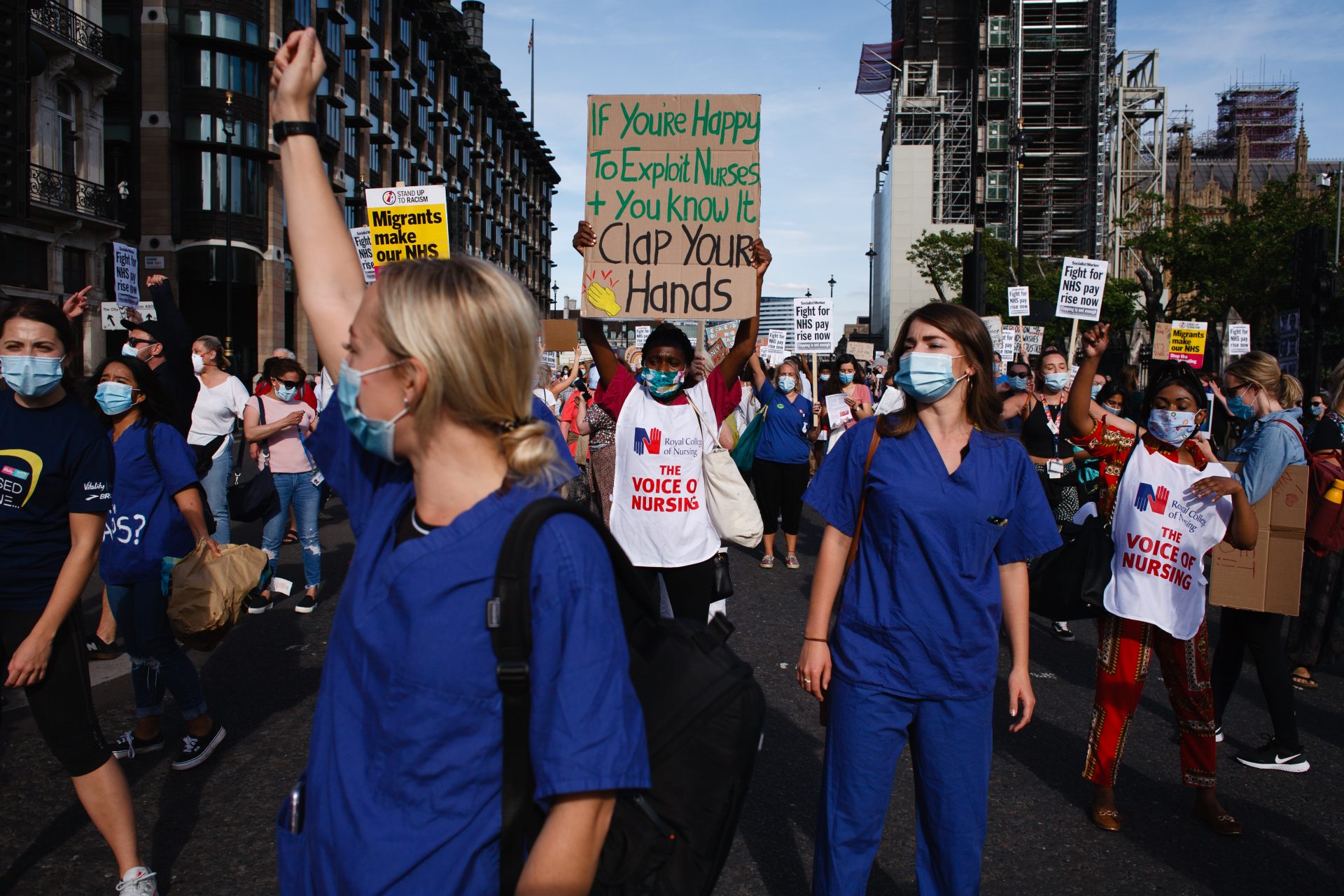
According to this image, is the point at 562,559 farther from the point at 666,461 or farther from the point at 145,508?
the point at 145,508

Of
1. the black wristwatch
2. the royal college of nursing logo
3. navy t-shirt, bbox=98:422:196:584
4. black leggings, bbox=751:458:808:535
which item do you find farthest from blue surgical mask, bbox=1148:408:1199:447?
black leggings, bbox=751:458:808:535

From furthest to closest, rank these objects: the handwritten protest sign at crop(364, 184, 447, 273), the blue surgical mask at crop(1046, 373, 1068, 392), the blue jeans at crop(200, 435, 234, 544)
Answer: the blue jeans at crop(200, 435, 234, 544)
the handwritten protest sign at crop(364, 184, 447, 273)
the blue surgical mask at crop(1046, 373, 1068, 392)

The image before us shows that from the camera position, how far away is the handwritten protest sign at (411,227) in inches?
343

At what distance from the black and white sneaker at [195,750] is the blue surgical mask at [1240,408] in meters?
5.57

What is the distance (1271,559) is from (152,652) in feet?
17.2

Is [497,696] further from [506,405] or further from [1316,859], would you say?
[1316,859]

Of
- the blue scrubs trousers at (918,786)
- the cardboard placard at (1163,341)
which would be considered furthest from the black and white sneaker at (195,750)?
the cardboard placard at (1163,341)

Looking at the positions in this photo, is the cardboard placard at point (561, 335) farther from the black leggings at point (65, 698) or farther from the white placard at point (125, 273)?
the black leggings at point (65, 698)

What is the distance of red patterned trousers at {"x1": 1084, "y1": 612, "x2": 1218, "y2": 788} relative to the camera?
4.42m

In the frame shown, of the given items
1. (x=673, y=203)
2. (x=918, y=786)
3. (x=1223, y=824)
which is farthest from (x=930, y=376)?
(x=673, y=203)

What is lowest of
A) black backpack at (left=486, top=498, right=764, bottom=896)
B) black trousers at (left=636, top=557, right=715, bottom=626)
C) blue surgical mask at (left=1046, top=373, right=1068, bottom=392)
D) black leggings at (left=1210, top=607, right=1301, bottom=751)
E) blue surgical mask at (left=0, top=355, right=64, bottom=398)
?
black leggings at (left=1210, top=607, right=1301, bottom=751)

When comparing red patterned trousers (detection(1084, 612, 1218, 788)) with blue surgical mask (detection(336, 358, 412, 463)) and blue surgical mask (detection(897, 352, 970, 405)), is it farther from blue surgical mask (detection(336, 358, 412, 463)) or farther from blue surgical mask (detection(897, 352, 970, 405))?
blue surgical mask (detection(336, 358, 412, 463))

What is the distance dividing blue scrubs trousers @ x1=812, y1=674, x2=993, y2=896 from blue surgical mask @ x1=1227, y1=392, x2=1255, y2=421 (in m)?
3.84

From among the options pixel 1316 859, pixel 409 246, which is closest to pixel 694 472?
pixel 1316 859
